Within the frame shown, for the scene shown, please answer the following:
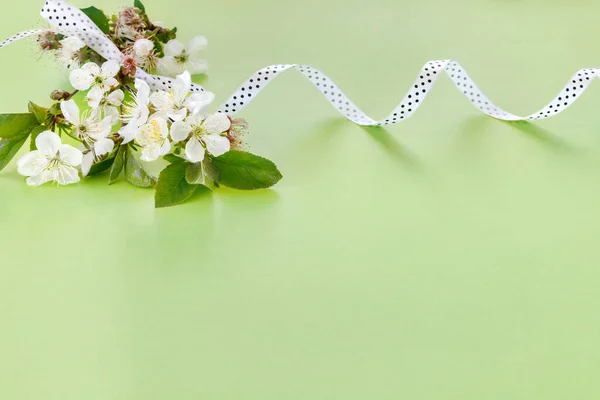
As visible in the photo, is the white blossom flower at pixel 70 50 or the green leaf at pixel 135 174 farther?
the white blossom flower at pixel 70 50

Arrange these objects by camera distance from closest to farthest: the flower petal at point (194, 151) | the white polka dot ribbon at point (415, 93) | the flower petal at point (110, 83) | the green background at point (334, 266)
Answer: the green background at point (334, 266) < the flower petal at point (194, 151) < the flower petal at point (110, 83) < the white polka dot ribbon at point (415, 93)

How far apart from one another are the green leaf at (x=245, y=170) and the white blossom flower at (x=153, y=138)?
76mm

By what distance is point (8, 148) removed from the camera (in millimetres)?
1132

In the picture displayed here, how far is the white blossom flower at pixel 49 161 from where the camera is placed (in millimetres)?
1096

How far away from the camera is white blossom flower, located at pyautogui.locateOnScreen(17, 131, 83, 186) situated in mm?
1096

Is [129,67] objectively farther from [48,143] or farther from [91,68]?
[48,143]

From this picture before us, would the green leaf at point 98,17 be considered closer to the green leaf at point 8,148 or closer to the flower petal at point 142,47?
the flower petal at point 142,47

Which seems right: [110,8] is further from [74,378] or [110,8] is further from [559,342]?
[559,342]

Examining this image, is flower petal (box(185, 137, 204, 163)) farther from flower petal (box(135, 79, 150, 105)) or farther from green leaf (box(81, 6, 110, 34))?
green leaf (box(81, 6, 110, 34))

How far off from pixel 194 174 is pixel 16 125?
27 centimetres

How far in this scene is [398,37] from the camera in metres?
1.70

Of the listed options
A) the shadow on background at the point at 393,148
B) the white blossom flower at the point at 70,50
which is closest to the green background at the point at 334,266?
the shadow on background at the point at 393,148

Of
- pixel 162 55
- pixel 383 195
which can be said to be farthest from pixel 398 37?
pixel 383 195

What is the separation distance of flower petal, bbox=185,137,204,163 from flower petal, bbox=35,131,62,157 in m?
0.18
